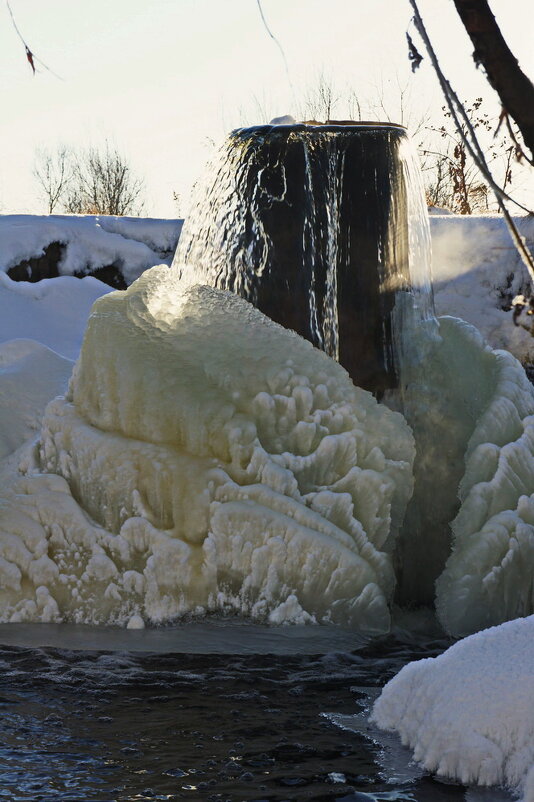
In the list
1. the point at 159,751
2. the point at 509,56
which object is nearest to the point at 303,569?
the point at 159,751

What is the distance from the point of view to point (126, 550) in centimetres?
482

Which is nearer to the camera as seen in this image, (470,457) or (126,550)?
(126,550)

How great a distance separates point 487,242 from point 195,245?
634cm

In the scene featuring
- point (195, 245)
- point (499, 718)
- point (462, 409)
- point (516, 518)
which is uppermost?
point (195, 245)

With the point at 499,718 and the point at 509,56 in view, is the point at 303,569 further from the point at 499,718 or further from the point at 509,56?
the point at 509,56

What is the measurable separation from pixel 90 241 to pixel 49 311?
2.09 metres

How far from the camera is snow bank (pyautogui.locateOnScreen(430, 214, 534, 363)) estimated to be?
37.0 feet

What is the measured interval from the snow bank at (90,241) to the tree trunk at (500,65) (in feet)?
35.4

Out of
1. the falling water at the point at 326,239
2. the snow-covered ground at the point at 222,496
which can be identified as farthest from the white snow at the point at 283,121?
the snow-covered ground at the point at 222,496

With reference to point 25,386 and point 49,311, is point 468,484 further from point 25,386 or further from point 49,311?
point 49,311

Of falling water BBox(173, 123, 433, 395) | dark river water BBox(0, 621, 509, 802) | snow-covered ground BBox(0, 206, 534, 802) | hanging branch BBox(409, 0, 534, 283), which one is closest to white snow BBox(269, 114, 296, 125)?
falling water BBox(173, 123, 433, 395)

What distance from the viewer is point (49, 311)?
1027 centimetres

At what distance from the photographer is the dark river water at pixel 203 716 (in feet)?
9.61

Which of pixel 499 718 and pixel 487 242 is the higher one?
pixel 487 242
